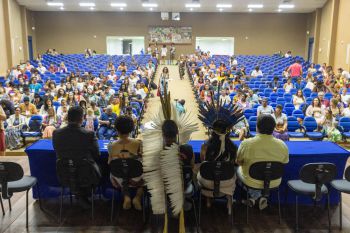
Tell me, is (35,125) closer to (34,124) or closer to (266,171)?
(34,124)

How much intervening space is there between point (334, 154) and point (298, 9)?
20.4 m

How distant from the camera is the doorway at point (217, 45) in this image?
25.9 metres

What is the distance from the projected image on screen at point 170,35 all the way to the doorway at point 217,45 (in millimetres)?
1360

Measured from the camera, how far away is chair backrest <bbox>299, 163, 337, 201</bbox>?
341cm

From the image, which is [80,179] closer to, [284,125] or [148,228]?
[148,228]

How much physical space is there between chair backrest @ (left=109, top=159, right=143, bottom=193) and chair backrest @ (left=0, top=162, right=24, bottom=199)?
0.92m

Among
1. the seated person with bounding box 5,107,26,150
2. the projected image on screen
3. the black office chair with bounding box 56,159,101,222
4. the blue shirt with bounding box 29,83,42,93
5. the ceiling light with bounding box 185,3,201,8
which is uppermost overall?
the ceiling light with bounding box 185,3,201,8

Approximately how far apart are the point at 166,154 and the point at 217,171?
0.86 meters

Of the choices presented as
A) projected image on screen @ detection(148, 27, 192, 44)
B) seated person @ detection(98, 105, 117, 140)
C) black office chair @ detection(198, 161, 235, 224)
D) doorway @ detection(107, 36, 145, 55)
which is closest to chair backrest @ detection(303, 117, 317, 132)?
seated person @ detection(98, 105, 117, 140)

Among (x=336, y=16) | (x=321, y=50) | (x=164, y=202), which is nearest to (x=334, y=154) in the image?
(x=164, y=202)

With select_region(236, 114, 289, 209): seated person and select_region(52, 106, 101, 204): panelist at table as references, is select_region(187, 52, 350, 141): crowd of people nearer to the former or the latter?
select_region(236, 114, 289, 209): seated person

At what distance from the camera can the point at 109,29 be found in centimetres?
2439

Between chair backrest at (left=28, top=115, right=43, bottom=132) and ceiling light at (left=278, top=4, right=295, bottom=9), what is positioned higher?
ceiling light at (left=278, top=4, right=295, bottom=9)

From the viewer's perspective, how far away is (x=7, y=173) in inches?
137
